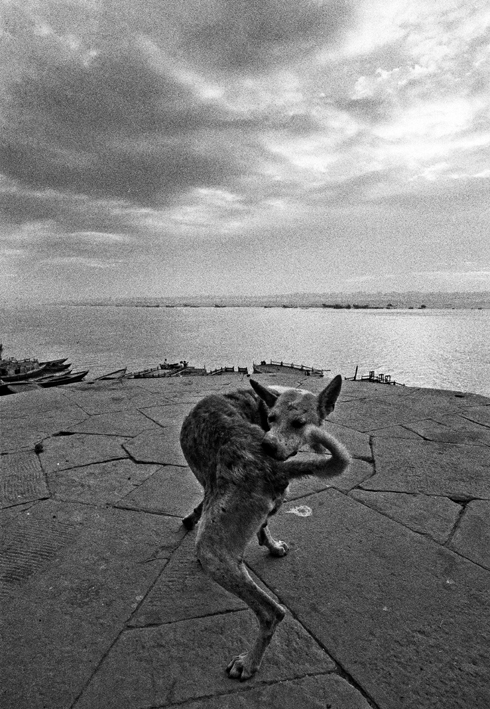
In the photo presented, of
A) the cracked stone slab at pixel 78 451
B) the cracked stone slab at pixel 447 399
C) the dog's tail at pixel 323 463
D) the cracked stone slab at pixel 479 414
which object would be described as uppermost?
the dog's tail at pixel 323 463

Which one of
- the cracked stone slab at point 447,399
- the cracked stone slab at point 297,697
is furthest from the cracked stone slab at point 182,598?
the cracked stone slab at point 447,399

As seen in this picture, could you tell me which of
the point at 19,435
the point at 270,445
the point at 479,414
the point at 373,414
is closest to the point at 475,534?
the point at 270,445

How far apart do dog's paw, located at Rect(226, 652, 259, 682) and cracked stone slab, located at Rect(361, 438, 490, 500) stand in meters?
2.25

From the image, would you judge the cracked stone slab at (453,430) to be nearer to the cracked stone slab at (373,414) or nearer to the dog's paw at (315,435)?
the cracked stone slab at (373,414)

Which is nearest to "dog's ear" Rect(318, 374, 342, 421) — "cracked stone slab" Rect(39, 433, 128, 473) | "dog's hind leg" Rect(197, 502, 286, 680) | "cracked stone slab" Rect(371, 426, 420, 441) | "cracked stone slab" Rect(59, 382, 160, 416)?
"dog's hind leg" Rect(197, 502, 286, 680)

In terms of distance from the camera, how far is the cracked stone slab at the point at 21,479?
11.3 feet

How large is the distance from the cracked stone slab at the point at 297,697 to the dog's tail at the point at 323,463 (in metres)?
0.96

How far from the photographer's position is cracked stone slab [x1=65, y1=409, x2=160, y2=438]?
17.3 ft

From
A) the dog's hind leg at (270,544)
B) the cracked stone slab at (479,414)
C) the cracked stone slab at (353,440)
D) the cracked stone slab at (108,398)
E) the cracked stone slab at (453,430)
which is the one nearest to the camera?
the dog's hind leg at (270,544)

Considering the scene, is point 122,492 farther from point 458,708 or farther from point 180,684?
point 458,708

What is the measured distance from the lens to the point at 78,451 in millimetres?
4547

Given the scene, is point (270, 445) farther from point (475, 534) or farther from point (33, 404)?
point (33, 404)

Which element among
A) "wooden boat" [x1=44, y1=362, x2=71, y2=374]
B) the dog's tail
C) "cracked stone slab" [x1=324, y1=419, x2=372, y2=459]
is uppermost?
the dog's tail

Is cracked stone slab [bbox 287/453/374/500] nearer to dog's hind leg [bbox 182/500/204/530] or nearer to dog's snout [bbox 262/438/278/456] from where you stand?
dog's hind leg [bbox 182/500/204/530]
